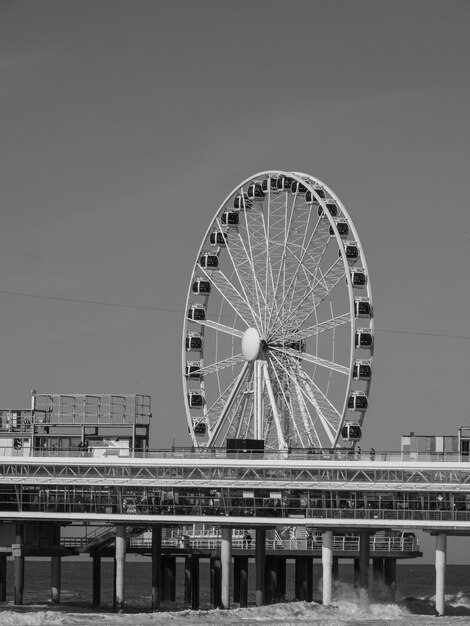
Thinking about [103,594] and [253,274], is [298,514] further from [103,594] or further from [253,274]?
[103,594]

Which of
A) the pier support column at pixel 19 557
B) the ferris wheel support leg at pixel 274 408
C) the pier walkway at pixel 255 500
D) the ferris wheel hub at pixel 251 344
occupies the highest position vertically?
the ferris wheel hub at pixel 251 344

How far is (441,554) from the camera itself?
3777 inches

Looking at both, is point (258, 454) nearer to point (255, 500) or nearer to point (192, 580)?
point (255, 500)

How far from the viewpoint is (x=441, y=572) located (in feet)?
310

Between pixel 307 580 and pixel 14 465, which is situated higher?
pixel 14 465

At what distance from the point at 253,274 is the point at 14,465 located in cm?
2419

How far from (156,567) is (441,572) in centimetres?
1991

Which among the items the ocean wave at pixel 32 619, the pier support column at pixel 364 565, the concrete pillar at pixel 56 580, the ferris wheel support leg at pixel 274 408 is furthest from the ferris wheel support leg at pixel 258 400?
the ocean wave at pixel 32 619

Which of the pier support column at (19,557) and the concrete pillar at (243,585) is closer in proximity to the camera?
the pier support column at (19,557)

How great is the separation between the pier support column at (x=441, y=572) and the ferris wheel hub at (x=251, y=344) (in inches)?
939

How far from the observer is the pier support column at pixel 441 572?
9356cm

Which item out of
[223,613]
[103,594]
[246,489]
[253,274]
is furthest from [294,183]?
[103,594]

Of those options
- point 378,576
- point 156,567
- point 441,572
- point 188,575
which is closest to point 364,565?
point 441,572

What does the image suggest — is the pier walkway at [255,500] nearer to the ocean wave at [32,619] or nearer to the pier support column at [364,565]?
the pier support column at [364,565]
